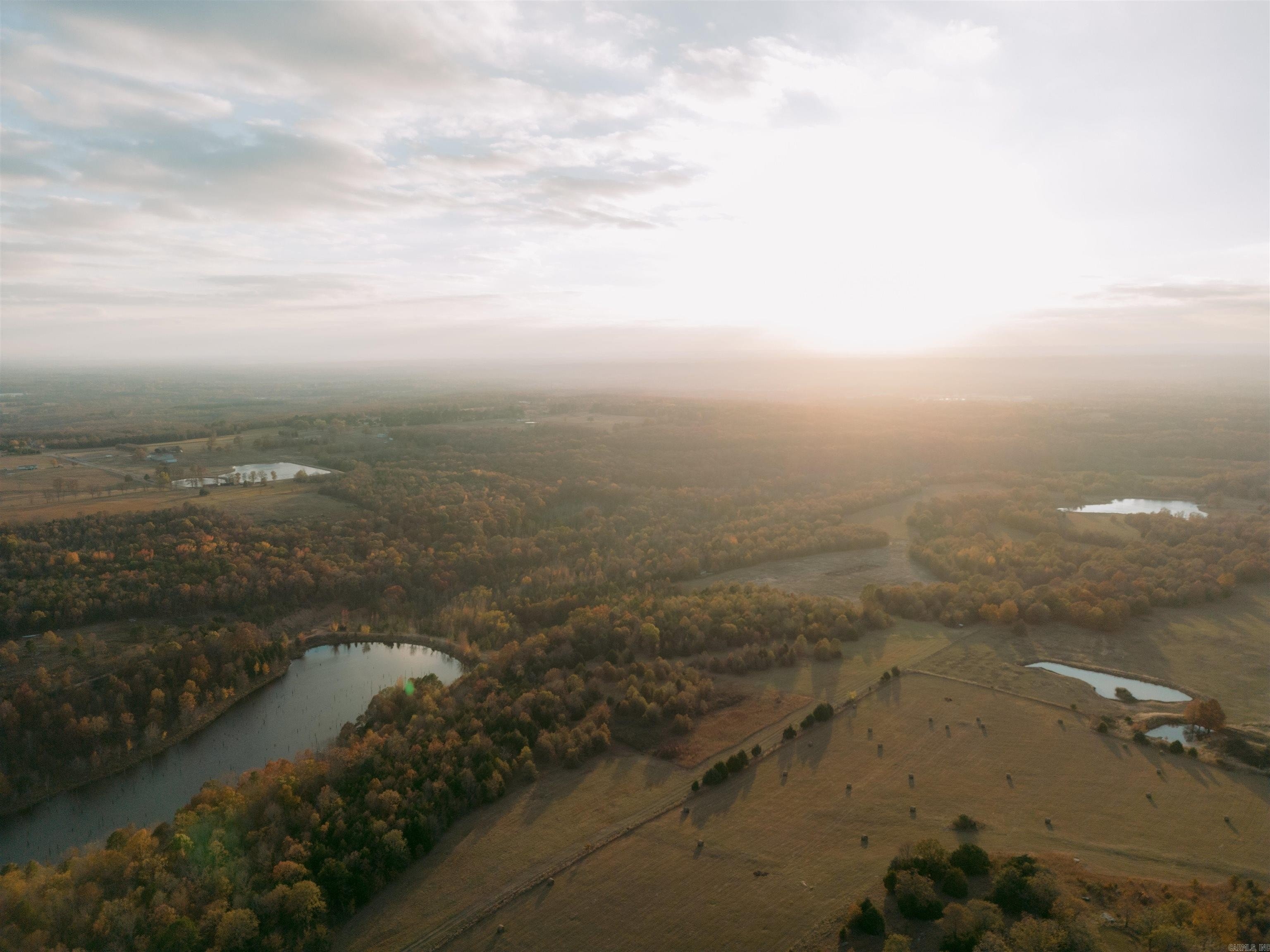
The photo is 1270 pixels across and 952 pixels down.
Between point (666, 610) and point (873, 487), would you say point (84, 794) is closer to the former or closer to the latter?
point (666, 610)

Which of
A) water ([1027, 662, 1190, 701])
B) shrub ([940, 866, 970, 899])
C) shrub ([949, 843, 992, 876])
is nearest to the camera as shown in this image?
shrub ([940, 866, 970, 899])

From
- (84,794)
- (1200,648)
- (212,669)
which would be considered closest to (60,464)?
(212,669)

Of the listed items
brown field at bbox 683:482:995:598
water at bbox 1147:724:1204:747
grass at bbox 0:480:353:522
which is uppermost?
grass at bbox 0:480:353:522

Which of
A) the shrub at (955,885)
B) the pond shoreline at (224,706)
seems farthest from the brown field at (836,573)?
the shrub at (955,885)

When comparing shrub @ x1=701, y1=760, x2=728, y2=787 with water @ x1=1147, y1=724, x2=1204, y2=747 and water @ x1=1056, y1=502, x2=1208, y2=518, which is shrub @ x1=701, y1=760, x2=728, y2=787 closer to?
water @ x1=1147, y1=724, x2=1204, y2=747

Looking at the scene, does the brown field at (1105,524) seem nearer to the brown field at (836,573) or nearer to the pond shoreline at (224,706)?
the brown field at (836,573)

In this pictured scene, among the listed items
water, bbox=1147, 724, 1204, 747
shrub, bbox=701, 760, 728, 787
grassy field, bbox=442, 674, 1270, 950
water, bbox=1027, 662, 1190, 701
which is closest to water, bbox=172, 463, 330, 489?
shrub, bbox=701, 760, 728, 787
